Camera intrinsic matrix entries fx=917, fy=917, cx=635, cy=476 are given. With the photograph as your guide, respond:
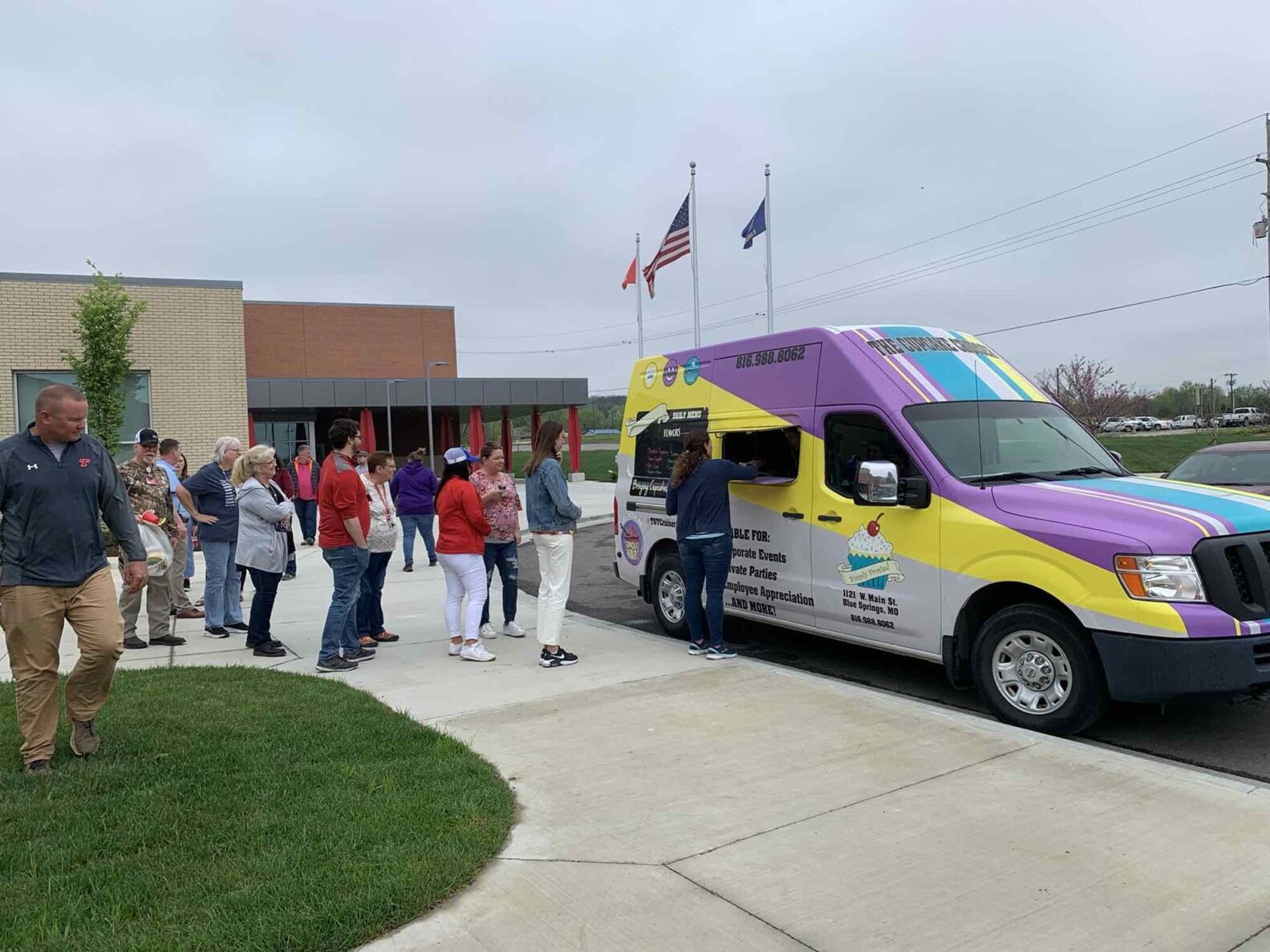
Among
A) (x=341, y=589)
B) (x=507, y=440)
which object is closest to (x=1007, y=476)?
(x=341, y=589)

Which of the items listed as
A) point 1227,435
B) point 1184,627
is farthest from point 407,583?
point 1227,435

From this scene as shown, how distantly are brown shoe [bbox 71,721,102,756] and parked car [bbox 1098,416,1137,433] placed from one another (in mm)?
52500

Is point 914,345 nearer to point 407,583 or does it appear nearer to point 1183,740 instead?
point 1183,740

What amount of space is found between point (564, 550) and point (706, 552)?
114 centimetres

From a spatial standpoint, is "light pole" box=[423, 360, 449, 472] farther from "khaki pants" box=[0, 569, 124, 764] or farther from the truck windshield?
"khaki pants" box=[0, 569, 124, 764]

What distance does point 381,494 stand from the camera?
8805 millimetres

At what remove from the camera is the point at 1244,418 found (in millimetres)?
63969

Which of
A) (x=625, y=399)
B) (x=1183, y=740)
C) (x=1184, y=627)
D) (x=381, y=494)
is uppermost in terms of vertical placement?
(x=625, y=399)

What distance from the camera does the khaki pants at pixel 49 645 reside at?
15.2ft

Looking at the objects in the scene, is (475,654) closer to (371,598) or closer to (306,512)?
(371,598)

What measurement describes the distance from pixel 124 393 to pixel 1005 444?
20.7 m

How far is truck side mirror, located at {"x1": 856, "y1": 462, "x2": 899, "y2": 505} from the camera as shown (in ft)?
19.0

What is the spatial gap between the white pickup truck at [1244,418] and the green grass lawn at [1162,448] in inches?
224

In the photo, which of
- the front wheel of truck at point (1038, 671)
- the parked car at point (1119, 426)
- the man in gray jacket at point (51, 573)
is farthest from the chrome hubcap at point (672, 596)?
the parked car at point (1119, 426)
